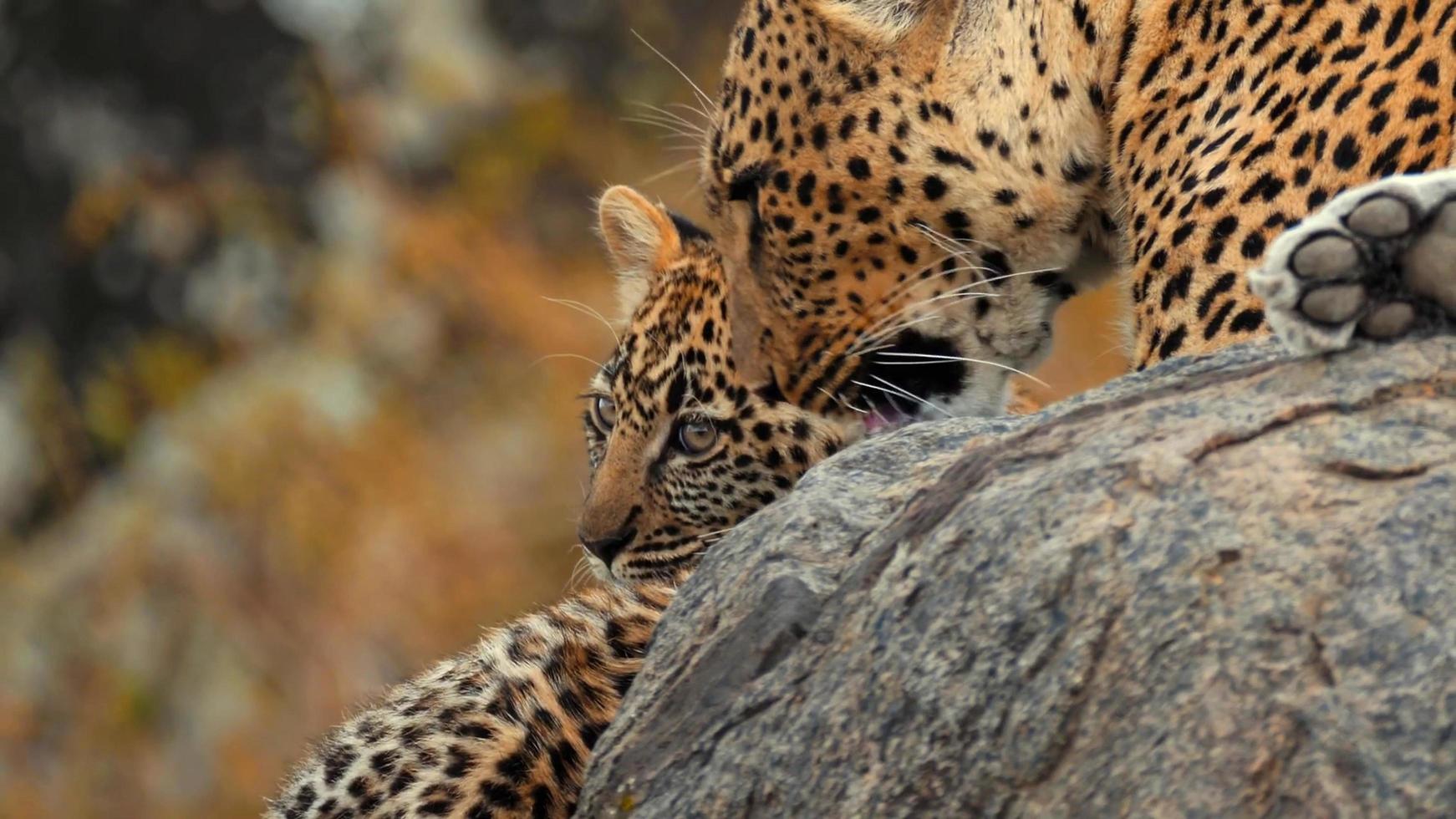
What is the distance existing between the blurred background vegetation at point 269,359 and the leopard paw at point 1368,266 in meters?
8.63

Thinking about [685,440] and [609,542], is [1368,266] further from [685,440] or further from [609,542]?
[609,542]

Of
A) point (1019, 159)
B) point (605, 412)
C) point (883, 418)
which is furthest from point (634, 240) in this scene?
point (1019, 159)

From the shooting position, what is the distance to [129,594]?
11789mm

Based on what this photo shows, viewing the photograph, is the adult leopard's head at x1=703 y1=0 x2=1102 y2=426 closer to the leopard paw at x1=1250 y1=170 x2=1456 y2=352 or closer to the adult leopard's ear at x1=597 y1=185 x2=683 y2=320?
the adult leopard's ear at x1=597 y1=185 x2=683 y2=320

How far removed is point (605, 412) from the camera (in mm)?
6246

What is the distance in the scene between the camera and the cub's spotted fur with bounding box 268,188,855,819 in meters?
4.14

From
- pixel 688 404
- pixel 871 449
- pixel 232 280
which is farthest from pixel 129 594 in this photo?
pixel 871 449

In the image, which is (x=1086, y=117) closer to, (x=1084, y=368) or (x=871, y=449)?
(x=871, y=449)

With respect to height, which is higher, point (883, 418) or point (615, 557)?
point (615, 557)

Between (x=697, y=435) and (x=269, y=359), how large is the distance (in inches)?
284

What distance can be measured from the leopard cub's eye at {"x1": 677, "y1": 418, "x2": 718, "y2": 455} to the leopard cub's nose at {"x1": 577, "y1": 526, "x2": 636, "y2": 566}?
0.31 meters

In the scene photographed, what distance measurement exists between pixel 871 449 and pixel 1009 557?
0.86m

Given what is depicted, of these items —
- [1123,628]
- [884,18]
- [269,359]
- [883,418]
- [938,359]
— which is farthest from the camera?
[269,359]

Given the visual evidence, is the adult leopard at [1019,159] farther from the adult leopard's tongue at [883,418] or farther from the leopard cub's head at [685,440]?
the leopard cub's head at [685,440]
